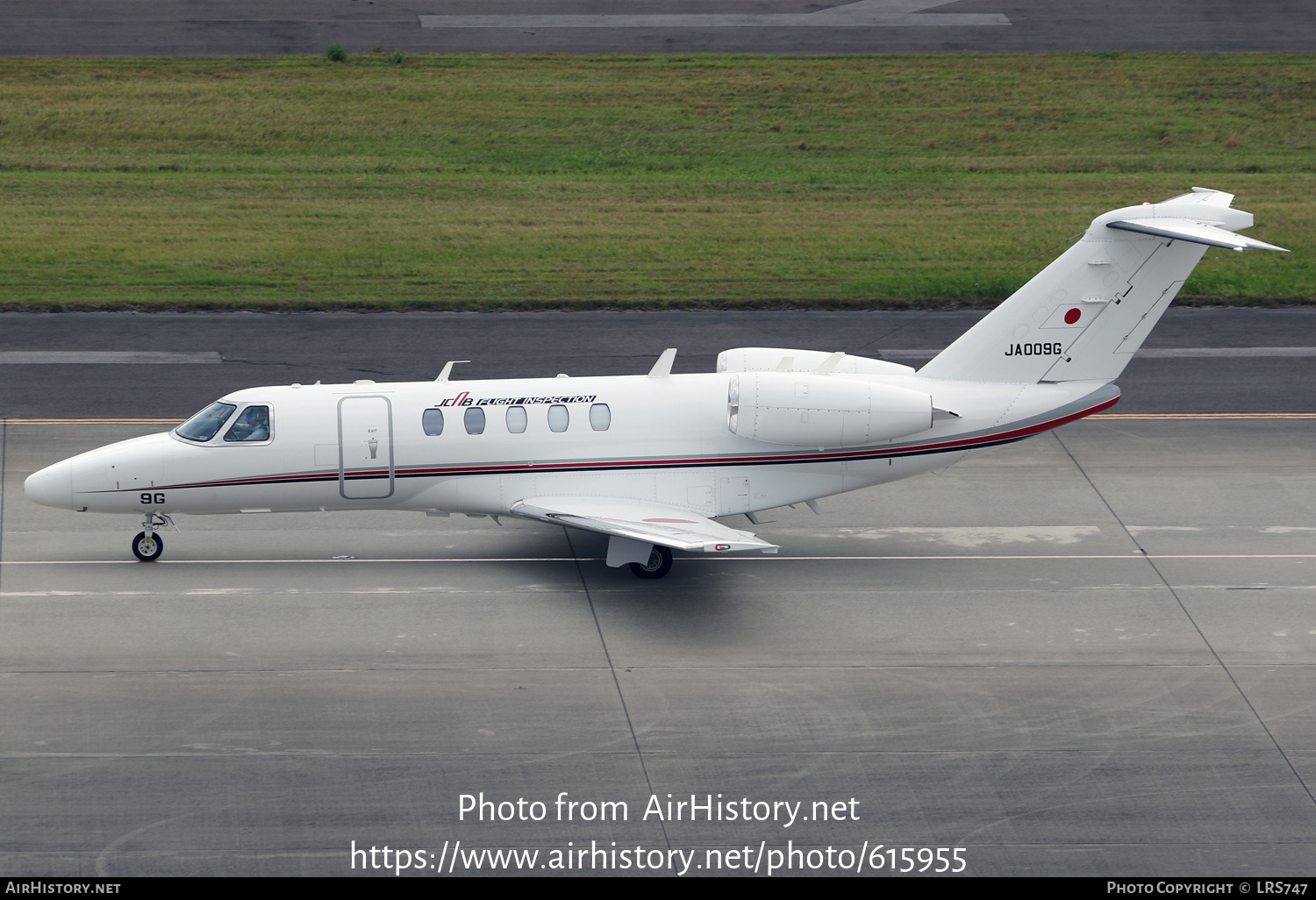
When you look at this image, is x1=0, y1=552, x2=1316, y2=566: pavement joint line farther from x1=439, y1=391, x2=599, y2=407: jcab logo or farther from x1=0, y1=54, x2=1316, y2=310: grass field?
x1=0, y1=54, x2=1316, y2=310: grass field

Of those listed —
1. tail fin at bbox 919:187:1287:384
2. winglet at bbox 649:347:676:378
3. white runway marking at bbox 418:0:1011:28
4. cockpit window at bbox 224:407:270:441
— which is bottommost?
cockpit window at bbox 224:407:270:441

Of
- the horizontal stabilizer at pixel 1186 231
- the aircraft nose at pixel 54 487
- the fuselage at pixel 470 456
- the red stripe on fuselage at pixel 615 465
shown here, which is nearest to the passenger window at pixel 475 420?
the fuselage at pixel 470 456

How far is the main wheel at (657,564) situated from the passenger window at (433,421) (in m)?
3.87

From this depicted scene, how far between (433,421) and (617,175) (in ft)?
87.4

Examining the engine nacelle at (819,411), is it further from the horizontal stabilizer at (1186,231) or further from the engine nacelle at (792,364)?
the horizontal stabilizer at (1186,231)

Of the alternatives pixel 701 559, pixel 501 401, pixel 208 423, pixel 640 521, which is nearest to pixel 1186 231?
pixel 701 559

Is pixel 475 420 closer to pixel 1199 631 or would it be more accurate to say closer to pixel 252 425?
pixel 252 425

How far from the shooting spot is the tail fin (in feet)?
79.5

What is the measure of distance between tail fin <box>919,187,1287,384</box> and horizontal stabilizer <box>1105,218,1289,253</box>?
0.13 ft

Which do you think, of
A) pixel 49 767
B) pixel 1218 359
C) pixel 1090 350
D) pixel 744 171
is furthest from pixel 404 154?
pixel 49 767

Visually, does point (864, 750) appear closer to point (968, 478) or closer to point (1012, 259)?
point (968, 478)

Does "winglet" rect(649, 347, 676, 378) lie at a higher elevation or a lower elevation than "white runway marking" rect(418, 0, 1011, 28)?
lower

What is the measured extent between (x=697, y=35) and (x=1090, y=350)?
37.8 meters

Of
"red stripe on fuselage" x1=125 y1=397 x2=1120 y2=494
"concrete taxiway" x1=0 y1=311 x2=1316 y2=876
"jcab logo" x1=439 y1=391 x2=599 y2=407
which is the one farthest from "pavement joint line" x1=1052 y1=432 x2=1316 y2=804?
"jcab logo" x1=439 y1=391 x2=599 y2=407
